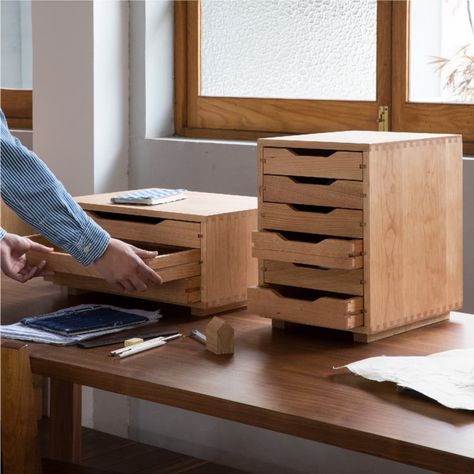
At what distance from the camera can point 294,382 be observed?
5.16 ft

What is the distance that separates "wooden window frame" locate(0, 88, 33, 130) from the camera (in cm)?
340

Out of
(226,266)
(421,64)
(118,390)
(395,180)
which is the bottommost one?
(118,390)

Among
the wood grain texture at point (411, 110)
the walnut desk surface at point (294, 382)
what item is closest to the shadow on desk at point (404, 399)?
the walnut desk surface at point (294, 382)

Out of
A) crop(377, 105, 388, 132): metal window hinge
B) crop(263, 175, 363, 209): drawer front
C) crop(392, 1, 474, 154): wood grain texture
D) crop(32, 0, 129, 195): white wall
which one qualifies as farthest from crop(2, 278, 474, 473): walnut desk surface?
crop(32, 0, 129, 195): white wall

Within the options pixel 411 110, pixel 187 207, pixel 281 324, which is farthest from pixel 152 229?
pixel 411 110

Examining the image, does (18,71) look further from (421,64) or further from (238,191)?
(421,64)

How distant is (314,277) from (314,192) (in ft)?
0.48

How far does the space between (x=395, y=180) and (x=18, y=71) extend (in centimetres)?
197

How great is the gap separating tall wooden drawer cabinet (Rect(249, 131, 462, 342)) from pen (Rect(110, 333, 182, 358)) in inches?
7.6

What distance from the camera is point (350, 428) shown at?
4.48 ft

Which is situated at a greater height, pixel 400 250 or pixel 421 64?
pixel 421 64

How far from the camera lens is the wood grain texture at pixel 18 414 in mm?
1522

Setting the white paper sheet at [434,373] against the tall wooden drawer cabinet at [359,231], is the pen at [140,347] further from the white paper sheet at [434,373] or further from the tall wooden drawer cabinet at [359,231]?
the white paper sheet at [434,373]

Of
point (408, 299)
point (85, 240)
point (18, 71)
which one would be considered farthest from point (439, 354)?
point (18, 71)
